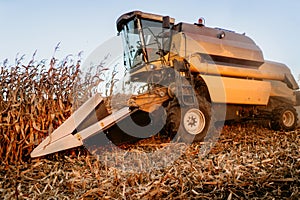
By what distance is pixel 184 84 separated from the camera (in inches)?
210

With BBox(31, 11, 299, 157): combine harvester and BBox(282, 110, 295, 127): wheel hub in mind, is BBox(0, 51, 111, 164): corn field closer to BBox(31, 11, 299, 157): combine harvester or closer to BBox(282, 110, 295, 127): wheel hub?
BBox(31, 11, 299, 157): combine harvester

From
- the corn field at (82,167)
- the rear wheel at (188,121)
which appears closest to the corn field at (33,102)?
the corn field at (82,167)

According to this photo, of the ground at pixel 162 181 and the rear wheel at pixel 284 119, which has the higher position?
the rear wheel at pixel 284 119

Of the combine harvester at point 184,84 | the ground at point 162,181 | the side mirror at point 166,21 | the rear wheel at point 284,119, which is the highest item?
the side mirror at point 166,21

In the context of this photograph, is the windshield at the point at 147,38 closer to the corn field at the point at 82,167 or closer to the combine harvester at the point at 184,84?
the combine harvester at the point at 184,84

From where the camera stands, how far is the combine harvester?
4.33 metres

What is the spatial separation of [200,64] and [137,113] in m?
1.68

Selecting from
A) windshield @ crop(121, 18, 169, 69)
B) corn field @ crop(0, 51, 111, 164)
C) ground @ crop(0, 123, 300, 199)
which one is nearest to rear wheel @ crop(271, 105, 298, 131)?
windshield @ crop(121, 18, 169, 69)

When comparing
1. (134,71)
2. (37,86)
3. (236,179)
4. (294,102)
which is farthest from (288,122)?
(37,86)

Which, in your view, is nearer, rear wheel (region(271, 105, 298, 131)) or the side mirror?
the side mirror

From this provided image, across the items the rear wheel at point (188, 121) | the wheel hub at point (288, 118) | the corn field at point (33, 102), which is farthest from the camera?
the wheel hub at point (288, 118)

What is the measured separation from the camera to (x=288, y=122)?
6828mm

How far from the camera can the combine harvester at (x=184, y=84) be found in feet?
14.2

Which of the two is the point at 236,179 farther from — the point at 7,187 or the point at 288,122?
the point at 288,122
